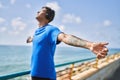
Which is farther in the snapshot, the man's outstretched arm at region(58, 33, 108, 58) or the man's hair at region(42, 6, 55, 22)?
the man's hair at region(42, 6, 55, 22)

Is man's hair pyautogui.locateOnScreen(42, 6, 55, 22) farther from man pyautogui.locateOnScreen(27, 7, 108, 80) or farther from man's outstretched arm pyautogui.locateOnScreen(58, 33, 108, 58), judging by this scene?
man's outstretched arm pyautogui.locateOnScreen(58, 33, 108, 58)

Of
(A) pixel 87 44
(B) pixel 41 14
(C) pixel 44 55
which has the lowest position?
(C) pixel 44 55

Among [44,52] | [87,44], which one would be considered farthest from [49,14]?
[87,44]

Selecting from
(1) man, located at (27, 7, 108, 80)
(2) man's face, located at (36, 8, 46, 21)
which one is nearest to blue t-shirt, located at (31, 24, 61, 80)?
(1) man, located at (27, 7, 108, 80)

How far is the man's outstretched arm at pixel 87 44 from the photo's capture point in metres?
3.09

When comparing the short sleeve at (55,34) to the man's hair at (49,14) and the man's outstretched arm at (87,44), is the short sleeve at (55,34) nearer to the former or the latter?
the man's outstretched arm at (87,44)

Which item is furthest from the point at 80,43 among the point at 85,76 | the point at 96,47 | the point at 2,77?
the point at 85,76

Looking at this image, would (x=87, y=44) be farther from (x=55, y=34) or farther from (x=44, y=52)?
(x=44, y=52)

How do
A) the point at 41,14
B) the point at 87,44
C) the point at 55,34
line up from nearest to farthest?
the point at 87,44 → the point at 55,34 → the point at 41,14

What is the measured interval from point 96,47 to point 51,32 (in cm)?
90

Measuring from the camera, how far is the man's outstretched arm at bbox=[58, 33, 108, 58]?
3.09 metres

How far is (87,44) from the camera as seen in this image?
10.6 ft

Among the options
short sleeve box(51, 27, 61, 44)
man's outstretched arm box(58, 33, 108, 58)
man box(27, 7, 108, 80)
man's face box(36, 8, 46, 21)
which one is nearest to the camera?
man's outstretched arm box(58, 33, 108, 58)

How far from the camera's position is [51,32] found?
3.90 m
